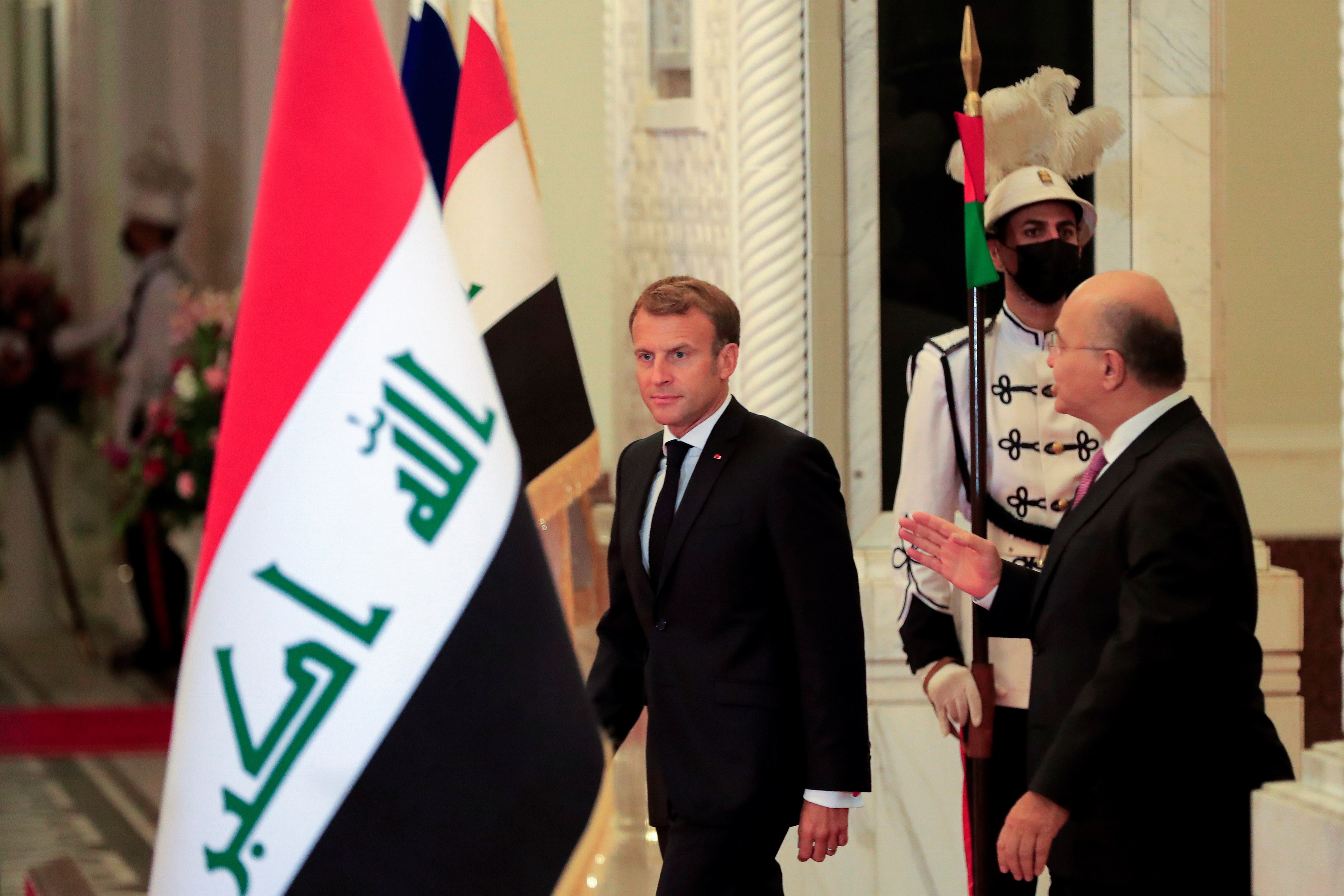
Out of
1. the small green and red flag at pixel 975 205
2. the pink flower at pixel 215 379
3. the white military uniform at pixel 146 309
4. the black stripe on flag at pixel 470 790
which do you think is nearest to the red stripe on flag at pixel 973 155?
the small green and red flag at pixel 975 205

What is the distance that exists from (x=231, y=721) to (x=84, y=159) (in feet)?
25.2

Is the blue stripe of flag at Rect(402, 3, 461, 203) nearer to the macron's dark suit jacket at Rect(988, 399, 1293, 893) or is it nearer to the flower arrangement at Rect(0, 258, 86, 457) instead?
the macron's dark suit jacket at Rect(988, 399, 1293, 893)

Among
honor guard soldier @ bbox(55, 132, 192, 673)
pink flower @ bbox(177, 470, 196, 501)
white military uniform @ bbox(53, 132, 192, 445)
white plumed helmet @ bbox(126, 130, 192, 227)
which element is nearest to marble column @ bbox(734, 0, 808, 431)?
pink flower @ bbox(177, 470, 196, 501)

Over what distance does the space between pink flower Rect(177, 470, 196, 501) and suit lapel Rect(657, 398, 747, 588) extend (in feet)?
14.4

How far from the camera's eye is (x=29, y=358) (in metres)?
8.37

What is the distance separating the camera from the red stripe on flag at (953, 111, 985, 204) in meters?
2.75

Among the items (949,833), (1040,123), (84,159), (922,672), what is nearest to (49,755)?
(84,159)

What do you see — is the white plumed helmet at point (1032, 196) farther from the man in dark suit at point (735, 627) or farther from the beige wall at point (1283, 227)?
the beige wall at point (1283, 227)

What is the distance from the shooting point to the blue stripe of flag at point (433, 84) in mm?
3824

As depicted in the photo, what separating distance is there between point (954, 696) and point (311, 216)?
1.68 m

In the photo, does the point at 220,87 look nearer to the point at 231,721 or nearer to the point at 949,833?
the point at 949,833

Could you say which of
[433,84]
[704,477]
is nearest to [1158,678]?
[704,477]

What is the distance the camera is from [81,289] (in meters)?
8.42

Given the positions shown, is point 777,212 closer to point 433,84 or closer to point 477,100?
point 477,100
